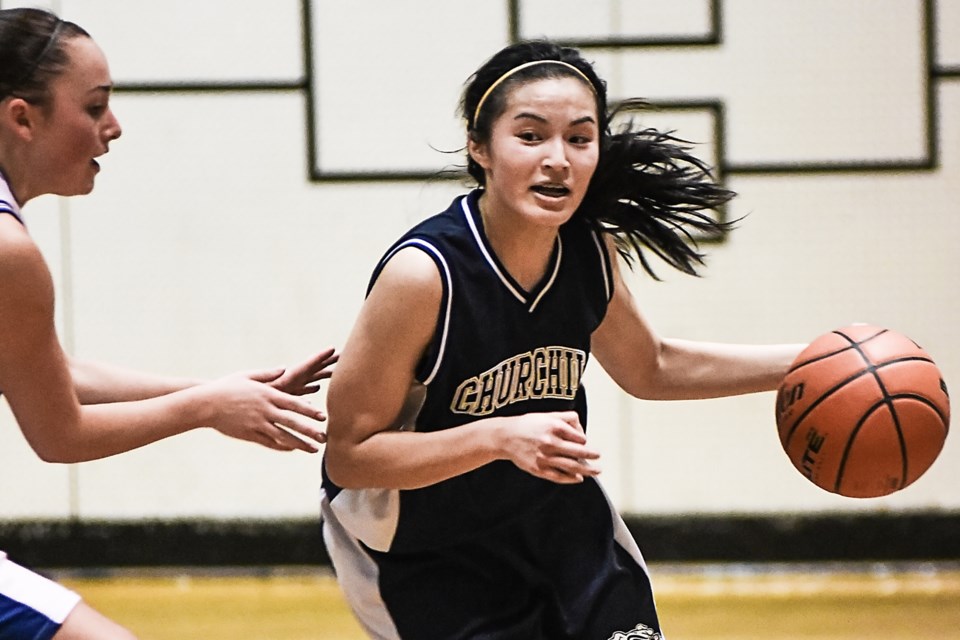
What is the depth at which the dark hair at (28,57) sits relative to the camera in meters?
2.31

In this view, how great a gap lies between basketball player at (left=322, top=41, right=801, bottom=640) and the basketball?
44 centimetres

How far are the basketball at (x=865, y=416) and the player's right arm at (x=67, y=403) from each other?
40.9 inches

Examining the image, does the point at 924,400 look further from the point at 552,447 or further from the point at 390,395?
the point at 390,395

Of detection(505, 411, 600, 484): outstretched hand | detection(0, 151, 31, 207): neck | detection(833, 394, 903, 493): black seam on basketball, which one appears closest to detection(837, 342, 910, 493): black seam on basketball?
detection(833, 394, 903, 493): black seam on basketball

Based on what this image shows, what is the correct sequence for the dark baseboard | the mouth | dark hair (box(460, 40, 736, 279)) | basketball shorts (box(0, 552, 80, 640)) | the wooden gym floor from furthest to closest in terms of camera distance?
the dark baseboard
the wooden gym floor
dark hair (box(460, 40, 736, 279))
the mouth
basketball shorts (box(0, 552, 80, 640))

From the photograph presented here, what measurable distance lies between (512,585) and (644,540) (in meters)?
2.59

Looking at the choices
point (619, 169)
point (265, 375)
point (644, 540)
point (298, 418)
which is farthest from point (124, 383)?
point (644, 540)

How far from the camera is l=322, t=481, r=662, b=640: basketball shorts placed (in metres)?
2.55

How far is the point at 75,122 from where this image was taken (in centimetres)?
236

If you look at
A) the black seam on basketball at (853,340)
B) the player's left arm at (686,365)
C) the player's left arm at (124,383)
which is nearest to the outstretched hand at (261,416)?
the player's left arm at (124,383)

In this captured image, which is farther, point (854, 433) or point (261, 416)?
point (854, 433)

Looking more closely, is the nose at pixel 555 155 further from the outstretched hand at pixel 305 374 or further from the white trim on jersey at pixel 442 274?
the outstretched hand at pixel 305 374

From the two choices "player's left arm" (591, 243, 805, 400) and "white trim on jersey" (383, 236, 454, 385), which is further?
"player's left arm" (591, 243, 805, 400)

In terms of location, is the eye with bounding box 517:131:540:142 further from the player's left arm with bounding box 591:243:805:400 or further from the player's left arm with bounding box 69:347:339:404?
the player's left arm with bounding box 69:347:339:404
